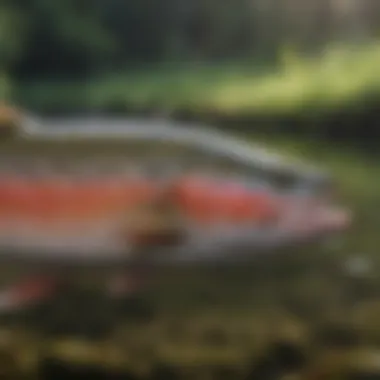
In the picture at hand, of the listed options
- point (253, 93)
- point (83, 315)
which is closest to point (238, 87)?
point (253, 93)

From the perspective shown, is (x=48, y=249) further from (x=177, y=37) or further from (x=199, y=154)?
(x=177, y=37)

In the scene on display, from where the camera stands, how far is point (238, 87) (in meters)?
1.23

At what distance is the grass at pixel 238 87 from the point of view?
1.21 m

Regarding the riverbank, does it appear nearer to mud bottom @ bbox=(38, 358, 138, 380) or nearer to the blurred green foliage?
the blurred green foliage

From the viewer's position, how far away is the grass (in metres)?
1.21

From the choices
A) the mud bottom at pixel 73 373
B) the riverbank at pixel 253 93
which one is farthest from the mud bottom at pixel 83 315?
the riverbank at pixel 253 93

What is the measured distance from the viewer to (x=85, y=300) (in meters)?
1.21

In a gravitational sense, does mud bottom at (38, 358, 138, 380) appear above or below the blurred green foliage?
below

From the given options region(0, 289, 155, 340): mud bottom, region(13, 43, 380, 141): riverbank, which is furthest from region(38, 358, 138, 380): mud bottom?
region(13, 43, 380, 141): riverbank

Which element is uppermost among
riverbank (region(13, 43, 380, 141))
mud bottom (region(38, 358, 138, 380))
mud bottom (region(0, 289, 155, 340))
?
riverbank (region(13, 43, 380, 141))

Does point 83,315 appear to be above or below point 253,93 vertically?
below

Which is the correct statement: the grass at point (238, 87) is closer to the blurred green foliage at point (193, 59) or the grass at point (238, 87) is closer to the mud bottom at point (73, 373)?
the blurred green foliage at point (193, 59)

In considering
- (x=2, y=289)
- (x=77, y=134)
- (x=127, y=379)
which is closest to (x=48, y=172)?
(x=77, y=134)

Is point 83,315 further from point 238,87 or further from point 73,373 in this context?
point 238,87
